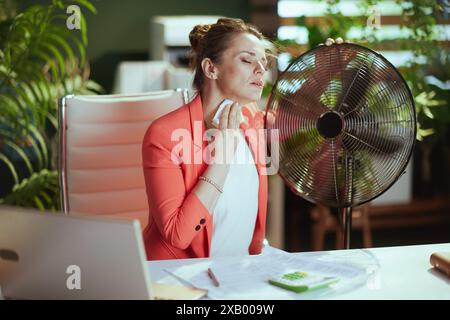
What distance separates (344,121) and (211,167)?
36 cm

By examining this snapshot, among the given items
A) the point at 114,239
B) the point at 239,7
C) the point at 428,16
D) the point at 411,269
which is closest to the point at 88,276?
the point at 114,239

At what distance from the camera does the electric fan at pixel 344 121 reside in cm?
168

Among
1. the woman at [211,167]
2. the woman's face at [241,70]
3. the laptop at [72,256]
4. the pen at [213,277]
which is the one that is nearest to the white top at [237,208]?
the woman at [211,167]

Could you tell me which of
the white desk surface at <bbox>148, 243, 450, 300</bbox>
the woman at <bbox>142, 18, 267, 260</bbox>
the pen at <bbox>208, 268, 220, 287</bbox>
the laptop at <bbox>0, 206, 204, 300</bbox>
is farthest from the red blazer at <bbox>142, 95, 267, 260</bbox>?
the laptop at <bbox>0, 206, 204, 300</bbox>

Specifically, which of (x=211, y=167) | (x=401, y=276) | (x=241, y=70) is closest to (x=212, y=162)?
(x=211, y=167)

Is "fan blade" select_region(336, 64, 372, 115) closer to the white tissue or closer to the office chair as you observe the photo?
the white tissue

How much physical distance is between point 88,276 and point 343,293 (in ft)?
1.67

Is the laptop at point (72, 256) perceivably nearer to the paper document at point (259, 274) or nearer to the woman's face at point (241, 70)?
the paper document at point (259, 274)

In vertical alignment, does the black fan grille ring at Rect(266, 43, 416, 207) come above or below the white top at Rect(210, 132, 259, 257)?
above

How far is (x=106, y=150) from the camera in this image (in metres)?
2.05

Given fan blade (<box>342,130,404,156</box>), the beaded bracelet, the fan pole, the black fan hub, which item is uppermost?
the black fan hub

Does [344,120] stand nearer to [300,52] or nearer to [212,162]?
[212,162]

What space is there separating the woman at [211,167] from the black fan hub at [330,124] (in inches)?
8.5

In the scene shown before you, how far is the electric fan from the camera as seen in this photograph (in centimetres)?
168
